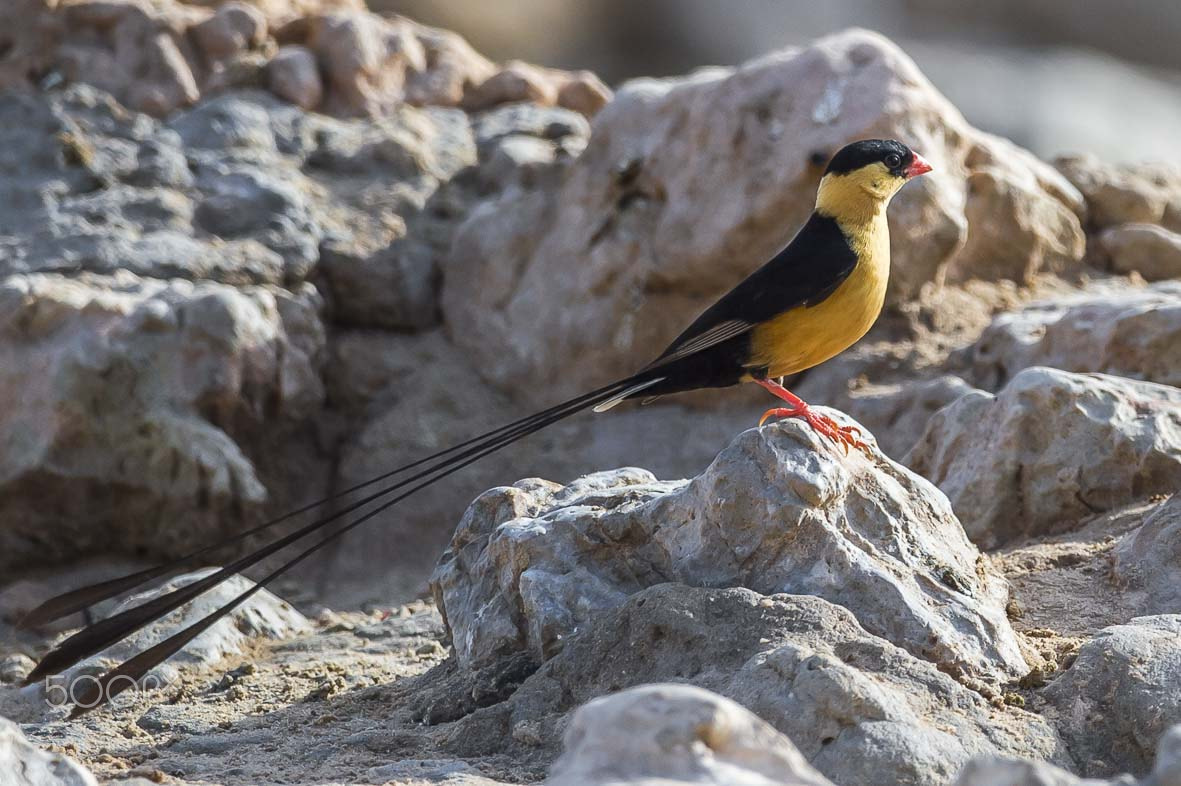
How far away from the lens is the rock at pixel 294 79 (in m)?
9.84

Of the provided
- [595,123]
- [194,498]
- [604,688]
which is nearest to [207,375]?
[194,498]

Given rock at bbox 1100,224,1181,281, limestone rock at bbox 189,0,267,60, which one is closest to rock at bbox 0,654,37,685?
limestone rock at bbox 189,0,267,60

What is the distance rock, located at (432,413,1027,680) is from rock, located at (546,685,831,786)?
4.69 feet

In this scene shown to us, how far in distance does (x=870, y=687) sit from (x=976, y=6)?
1852 centimetres

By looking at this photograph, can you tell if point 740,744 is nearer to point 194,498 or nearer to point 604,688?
point 604,688

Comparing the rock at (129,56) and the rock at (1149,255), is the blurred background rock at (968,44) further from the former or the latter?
the rock at (1149,255)

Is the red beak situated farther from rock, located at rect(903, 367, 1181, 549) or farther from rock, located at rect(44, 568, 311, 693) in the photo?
rock, located at rect(44, 568, 311, 693)

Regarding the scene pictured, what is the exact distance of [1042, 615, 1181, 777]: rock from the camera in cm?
362

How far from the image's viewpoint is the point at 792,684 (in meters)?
3.51

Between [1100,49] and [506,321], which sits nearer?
[506,321]

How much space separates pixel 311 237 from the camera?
8727mm

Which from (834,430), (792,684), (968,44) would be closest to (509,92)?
(834,430)

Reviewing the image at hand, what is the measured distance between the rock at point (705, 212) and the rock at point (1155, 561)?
306 cm

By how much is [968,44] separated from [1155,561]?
16.1 meters
